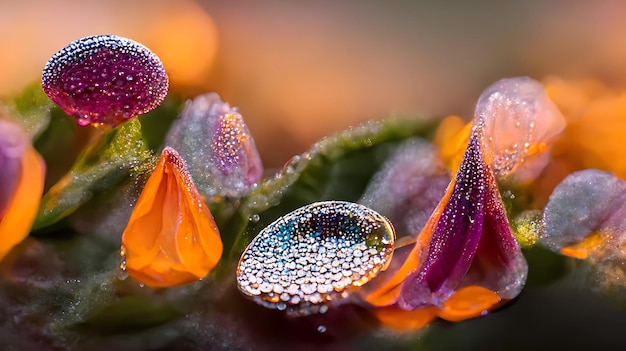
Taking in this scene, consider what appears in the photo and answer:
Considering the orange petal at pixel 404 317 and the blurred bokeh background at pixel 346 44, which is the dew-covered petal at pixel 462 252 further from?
the blurred bokeh background at pixel 346 44

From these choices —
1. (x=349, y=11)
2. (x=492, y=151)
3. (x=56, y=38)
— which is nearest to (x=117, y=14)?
(x=56, y=38)

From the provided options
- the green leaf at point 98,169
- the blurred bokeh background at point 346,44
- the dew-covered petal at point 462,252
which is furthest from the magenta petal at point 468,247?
the green leaf at point 98,169

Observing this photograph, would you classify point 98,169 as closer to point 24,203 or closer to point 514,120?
point 24,203

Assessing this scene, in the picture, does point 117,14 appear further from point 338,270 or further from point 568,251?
point 568,251

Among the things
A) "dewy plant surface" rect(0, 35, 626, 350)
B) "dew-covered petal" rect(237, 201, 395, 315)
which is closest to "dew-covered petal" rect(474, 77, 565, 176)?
"dewy plant surface" rect(0, 35, 626, 350)

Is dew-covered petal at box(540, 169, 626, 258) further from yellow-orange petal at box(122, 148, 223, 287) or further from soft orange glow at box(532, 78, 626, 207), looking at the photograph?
yellow-orange petal at box(122, 148, 223, 287)

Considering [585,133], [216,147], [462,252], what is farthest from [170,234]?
[585,133]
